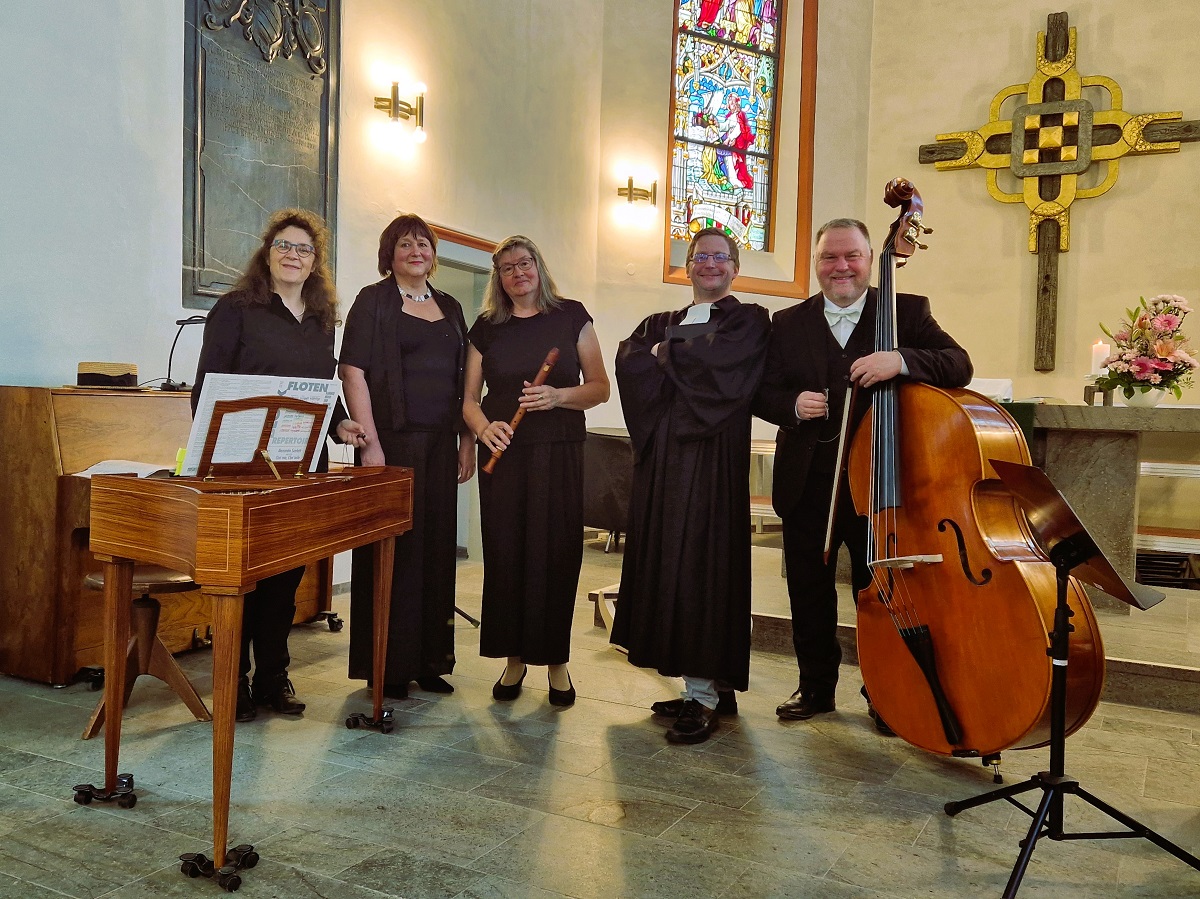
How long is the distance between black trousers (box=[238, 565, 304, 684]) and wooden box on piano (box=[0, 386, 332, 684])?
0.74 metres

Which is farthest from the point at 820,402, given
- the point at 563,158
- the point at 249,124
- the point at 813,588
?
the point at 563,158

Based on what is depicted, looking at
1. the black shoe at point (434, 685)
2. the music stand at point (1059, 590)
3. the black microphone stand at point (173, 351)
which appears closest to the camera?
the music stand at point (1059, 590)

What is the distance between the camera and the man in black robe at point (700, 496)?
10.5 feet

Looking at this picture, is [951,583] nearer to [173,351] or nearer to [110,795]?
[110,795]

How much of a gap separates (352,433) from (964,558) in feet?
6.50

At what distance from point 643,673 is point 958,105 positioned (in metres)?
6.62

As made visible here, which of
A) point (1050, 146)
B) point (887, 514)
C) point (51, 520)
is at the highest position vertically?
point (1050, 146)

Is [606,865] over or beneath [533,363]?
beneath

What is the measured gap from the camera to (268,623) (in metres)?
3.34

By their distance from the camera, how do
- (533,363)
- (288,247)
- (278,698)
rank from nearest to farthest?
(288,247) < (278,698) < (533,363)

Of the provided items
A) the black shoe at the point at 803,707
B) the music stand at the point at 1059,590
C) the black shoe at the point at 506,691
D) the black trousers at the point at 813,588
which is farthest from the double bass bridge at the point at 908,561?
the black shoe at the point at 506,691

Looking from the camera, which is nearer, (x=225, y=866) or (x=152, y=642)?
(x=225, y=866)

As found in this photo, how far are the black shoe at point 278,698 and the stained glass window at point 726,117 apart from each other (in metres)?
6.04

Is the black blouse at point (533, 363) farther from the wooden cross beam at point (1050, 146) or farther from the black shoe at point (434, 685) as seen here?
the wooden cross beam at point (1050, 146)
